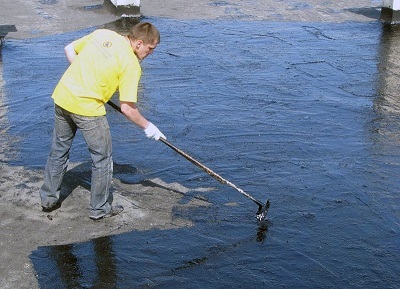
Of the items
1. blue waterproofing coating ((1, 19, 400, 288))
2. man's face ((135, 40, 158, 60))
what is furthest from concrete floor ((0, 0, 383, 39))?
man's face ((135, 40, 158, 60))

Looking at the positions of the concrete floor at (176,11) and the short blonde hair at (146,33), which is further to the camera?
the concrete floor at (176,11)

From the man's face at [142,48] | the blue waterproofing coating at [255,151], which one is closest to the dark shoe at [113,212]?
the blue waterproofing coating at [255,151]

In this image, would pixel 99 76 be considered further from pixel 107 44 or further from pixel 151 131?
pixel 151 131

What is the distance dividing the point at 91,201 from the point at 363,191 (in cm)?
232

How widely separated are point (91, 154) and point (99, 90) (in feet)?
1.72

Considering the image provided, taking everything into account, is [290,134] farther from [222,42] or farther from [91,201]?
[222,42]

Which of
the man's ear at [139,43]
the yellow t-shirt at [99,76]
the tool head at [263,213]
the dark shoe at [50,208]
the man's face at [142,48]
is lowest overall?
the dark shoe at [50,208]

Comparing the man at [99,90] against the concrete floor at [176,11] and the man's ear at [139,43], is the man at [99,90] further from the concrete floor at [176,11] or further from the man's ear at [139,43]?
the concrete floor at [176,11]

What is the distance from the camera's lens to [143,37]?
16.5 ft

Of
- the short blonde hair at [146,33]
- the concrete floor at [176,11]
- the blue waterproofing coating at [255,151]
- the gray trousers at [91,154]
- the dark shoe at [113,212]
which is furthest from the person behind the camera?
the concrete floor at [176,11]

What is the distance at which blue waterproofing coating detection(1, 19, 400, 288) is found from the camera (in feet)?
15.9

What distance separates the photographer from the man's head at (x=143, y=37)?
197 inches

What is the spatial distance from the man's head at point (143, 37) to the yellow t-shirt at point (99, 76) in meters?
0.06

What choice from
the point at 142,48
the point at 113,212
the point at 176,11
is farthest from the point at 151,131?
the point at 176,11
